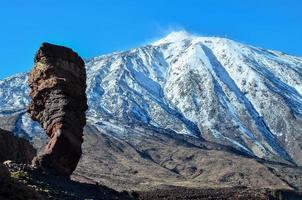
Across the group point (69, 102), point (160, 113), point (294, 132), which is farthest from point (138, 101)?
point (69, 102)

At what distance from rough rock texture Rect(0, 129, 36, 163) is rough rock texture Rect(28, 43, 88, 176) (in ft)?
5.02

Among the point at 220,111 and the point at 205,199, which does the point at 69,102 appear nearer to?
the point at 205,199

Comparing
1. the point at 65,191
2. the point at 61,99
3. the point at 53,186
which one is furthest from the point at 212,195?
the point at 53,186

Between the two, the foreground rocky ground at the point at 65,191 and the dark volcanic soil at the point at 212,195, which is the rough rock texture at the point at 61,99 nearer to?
the foreground rocky ground at the point at 65,191

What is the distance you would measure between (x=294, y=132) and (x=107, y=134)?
64183 millimetres

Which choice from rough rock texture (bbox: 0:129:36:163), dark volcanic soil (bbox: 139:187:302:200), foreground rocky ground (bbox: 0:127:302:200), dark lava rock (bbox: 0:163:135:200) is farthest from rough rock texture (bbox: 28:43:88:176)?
foreground rocky ground (bbox: 0:127:302:200)

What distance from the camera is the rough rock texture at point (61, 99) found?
30188mm

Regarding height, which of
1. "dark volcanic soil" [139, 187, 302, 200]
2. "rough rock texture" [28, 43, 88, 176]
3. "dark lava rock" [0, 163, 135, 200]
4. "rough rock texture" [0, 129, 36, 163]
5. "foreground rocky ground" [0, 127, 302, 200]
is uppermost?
"foreground rocky ground" [0, 127, 302, 200]

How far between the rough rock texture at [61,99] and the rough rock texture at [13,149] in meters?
1.53

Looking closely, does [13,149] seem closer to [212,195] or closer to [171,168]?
[212,195]

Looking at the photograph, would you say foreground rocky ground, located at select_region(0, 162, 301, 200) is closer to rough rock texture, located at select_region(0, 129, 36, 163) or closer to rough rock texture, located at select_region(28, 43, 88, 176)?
rough rock texture, located at select_region(28, 43, 88, 176)

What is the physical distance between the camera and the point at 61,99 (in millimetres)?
31156

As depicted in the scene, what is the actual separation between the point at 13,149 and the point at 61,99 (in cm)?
326

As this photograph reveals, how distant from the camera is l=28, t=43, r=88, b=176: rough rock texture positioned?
30188 millimetres
